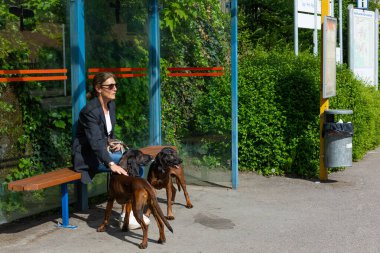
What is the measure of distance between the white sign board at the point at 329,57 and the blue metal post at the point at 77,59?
3484mm

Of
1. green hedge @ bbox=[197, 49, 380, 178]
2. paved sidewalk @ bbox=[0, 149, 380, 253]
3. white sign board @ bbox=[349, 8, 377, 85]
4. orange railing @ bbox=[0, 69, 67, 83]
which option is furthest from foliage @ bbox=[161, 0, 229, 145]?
white sign board @ bbox=[349, 8, 377, 85]

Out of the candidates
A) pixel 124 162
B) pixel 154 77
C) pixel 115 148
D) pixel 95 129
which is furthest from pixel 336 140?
pixel 95 129

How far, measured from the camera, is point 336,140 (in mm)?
9055

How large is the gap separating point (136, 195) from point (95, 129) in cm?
93

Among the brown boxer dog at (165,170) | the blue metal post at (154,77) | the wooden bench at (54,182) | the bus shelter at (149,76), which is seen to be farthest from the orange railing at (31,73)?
the blue metal post at (154,77)

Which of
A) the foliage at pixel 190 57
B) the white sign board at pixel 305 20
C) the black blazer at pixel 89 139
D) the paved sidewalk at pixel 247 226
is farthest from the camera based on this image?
the white sign board at pixel 305 20

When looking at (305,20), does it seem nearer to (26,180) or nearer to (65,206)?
(65,206)

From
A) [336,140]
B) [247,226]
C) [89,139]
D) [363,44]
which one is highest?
[363,44]

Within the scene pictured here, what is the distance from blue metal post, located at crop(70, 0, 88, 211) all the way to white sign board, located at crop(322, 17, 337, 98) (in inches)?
137

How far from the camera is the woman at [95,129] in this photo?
6.52 metres

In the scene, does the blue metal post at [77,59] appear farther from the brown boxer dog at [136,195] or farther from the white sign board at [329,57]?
the white sign board at [329,57]

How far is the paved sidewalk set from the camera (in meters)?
6.06

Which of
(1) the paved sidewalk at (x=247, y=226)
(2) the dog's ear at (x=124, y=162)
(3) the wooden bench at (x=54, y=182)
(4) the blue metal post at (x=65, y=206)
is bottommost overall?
(1) the paved sidewalk at (x=247, y=226)

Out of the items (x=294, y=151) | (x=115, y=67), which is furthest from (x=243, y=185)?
(x=115, y=67)
